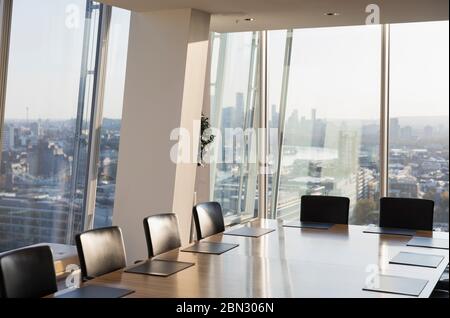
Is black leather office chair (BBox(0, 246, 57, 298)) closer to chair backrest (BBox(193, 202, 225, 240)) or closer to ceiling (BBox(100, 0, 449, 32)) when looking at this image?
chair backrest (BBox(193, 202, 225, 240))

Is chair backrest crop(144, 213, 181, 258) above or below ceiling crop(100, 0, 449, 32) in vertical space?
below

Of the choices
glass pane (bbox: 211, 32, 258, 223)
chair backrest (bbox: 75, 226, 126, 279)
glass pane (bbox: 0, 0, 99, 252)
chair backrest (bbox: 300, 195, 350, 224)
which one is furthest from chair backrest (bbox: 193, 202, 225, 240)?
glass pane (bbox: 211, 32, 258, 223)

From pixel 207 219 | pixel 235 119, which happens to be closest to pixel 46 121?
pixel 207 219

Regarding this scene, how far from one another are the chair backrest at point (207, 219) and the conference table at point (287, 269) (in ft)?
0.83

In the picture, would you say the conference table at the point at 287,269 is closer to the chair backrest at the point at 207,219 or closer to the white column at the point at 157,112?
the chair backrest at the point at 207,219

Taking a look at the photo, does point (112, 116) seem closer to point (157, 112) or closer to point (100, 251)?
point (157, 112)

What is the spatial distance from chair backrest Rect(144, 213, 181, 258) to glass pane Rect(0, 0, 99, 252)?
208cm

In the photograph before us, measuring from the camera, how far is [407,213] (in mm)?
5586

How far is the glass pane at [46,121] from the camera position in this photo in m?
5.70

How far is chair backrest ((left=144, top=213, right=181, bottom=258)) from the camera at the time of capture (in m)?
4.14

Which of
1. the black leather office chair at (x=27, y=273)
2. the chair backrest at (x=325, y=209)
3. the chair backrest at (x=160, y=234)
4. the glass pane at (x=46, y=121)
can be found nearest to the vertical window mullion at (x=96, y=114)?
the glass pane at (x=46, y=121)

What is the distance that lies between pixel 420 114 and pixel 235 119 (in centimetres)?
263

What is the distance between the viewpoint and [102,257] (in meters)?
3.58
